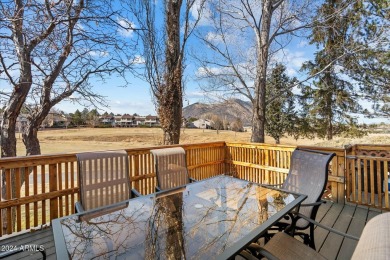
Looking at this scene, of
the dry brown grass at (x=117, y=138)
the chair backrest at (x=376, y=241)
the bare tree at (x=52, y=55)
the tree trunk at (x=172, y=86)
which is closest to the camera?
the chair backrest at (x=376, y=241)

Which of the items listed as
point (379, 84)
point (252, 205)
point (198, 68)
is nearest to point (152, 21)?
point (198, 68)

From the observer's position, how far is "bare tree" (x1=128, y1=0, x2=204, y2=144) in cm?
591

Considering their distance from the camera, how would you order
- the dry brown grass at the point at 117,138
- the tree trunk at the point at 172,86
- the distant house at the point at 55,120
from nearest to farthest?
the distant house at the point at 55,120
the tree trunk at the point at 172,86
the dry brown grass at the point at 117,138

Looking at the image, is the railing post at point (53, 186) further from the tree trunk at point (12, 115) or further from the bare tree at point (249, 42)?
the bare tree at point (249, 42)

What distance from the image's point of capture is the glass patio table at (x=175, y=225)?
4.82 feet

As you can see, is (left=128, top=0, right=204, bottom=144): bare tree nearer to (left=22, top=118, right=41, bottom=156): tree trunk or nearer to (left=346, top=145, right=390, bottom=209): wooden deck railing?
(left=22, top=118, right=41, bottom=156): tree trunk

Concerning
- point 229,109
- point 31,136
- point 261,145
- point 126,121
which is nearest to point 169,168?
point 261,145

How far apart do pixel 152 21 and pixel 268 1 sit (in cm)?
352

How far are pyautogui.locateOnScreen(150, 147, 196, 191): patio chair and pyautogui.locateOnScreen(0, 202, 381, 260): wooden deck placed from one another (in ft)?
4.70

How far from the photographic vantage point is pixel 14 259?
2.39m

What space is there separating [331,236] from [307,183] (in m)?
0.96

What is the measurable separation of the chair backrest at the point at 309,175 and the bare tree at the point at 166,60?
3588 millimetres

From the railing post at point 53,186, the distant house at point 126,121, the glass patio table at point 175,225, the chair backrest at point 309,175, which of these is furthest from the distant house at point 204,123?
the glass patio table at point 175,225

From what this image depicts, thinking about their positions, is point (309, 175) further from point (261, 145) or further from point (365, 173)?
point (261, 145)
